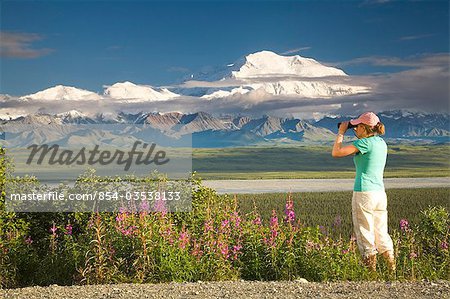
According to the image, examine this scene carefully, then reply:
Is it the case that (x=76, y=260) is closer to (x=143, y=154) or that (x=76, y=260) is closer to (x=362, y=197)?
(x=143, y=154)

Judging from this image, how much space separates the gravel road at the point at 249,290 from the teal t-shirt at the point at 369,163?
1.78m

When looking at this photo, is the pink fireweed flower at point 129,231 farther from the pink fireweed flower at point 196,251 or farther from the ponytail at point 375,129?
the ponytail at point 375,129

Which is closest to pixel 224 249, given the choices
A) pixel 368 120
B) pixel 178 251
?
pixel 178 251

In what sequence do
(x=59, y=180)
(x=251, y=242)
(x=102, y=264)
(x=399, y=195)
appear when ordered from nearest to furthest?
(x=102, y=264) < (x=251, y=242) < (x=59, y=180) < (x=399, y=195)

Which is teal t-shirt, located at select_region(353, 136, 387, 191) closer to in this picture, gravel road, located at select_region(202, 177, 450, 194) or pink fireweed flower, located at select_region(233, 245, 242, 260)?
pink fireweed flower, located at select_region(233, 245, 242, 260)

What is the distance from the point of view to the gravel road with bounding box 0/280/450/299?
24.2 ft

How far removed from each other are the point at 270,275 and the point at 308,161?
118190 mm

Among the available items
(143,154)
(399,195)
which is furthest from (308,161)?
(143,154)

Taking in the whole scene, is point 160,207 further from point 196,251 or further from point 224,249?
point 224,249

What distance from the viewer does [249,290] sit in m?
7.56

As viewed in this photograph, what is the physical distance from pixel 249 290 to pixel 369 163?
2.98m

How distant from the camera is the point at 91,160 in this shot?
38.1 feet

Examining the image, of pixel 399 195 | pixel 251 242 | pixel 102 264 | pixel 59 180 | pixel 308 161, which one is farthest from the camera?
pixel 308 161

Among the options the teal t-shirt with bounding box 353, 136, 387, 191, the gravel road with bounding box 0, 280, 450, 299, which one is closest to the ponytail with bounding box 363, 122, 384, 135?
the teal t-shirt with bounding box 353, 136, 387, 191
